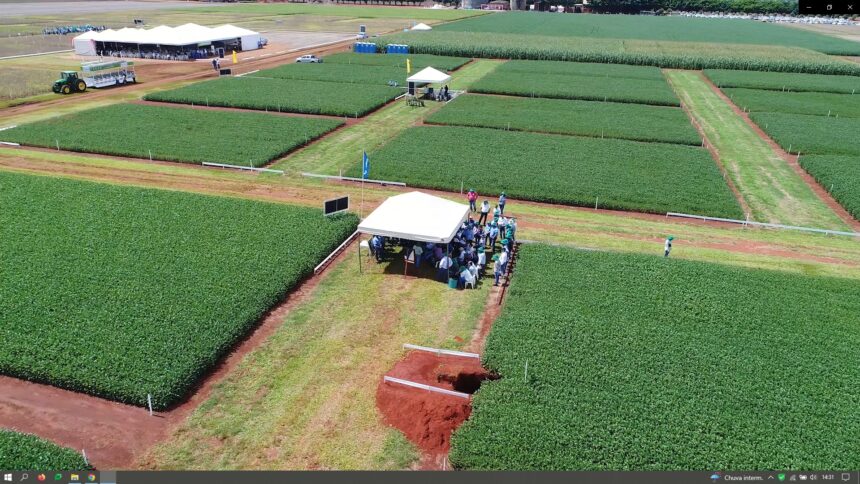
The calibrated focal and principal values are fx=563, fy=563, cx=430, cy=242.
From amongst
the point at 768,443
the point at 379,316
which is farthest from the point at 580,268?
the point at 768,443

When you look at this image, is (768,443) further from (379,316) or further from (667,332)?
(379,316)

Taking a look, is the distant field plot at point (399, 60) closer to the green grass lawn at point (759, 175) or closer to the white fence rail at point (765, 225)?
the green grass lawn at point (759, 175)

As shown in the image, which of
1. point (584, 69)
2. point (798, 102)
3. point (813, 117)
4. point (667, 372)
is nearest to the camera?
point (667, 372)

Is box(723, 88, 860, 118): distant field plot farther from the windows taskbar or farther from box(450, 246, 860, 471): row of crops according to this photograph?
the windows taskbar

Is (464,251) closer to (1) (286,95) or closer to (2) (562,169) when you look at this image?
(2) (562,169)

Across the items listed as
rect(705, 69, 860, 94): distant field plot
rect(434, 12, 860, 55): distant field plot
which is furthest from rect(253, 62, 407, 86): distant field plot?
rect(434, 12, 860, 55): distant field plot

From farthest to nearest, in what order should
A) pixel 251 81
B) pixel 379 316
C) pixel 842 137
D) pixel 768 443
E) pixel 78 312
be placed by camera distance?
1. pixel 251 81
2. pixel 842 137
3. pixel 379 316
4. pixel 78 312
5. pixel 768 443

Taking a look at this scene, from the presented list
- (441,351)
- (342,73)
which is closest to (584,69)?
(342,73)
